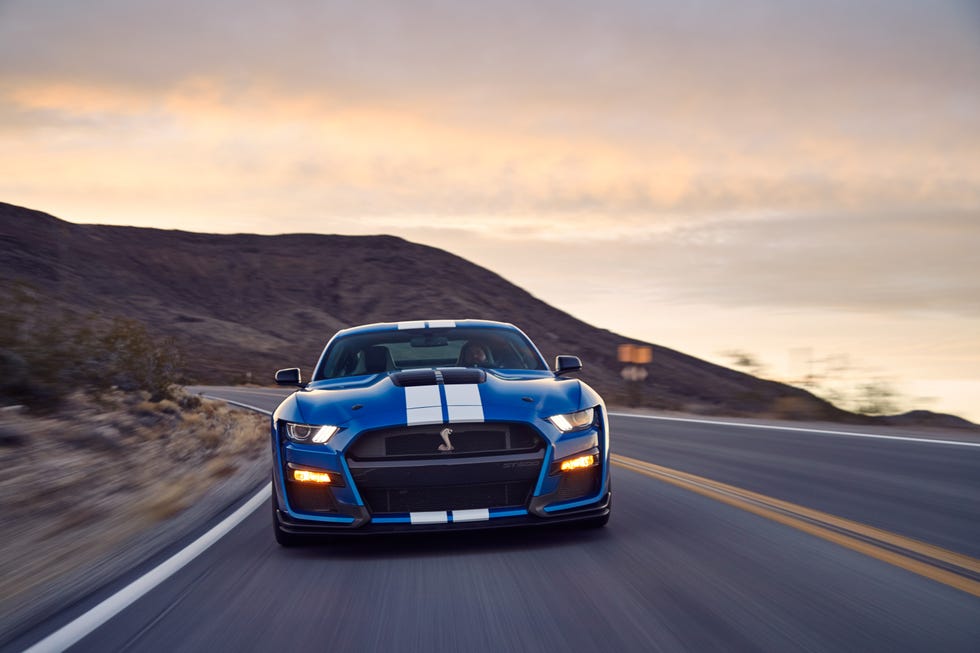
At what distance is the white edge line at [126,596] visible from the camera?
4117mm

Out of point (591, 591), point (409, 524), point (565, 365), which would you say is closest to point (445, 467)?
point (409, 524)

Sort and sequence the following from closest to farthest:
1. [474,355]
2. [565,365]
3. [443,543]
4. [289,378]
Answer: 1. [443,543]
2. [565,365]
3. [289,378]
4. [474,355]

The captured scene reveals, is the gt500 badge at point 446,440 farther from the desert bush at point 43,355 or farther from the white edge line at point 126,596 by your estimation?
the desert bush at point 43,355

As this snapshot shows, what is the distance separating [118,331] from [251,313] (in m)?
75.9

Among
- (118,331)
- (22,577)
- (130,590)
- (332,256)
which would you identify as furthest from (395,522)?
(332,256)

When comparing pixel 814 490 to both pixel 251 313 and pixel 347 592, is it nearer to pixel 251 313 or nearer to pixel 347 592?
pixel 347 592

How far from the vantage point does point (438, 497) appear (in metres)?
5.54

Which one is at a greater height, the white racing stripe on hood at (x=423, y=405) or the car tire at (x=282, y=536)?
the white racing stripe on hood at (x=423, y=405)

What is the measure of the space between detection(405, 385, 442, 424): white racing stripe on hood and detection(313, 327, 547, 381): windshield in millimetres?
1582

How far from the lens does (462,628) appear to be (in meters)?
4.15

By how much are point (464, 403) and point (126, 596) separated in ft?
6.90

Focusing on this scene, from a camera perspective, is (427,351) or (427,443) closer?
(427,443)

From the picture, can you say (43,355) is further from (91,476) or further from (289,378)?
(289,378)

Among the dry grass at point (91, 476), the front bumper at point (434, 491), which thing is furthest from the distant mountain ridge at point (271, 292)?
the front bumper at point (434, 491)
